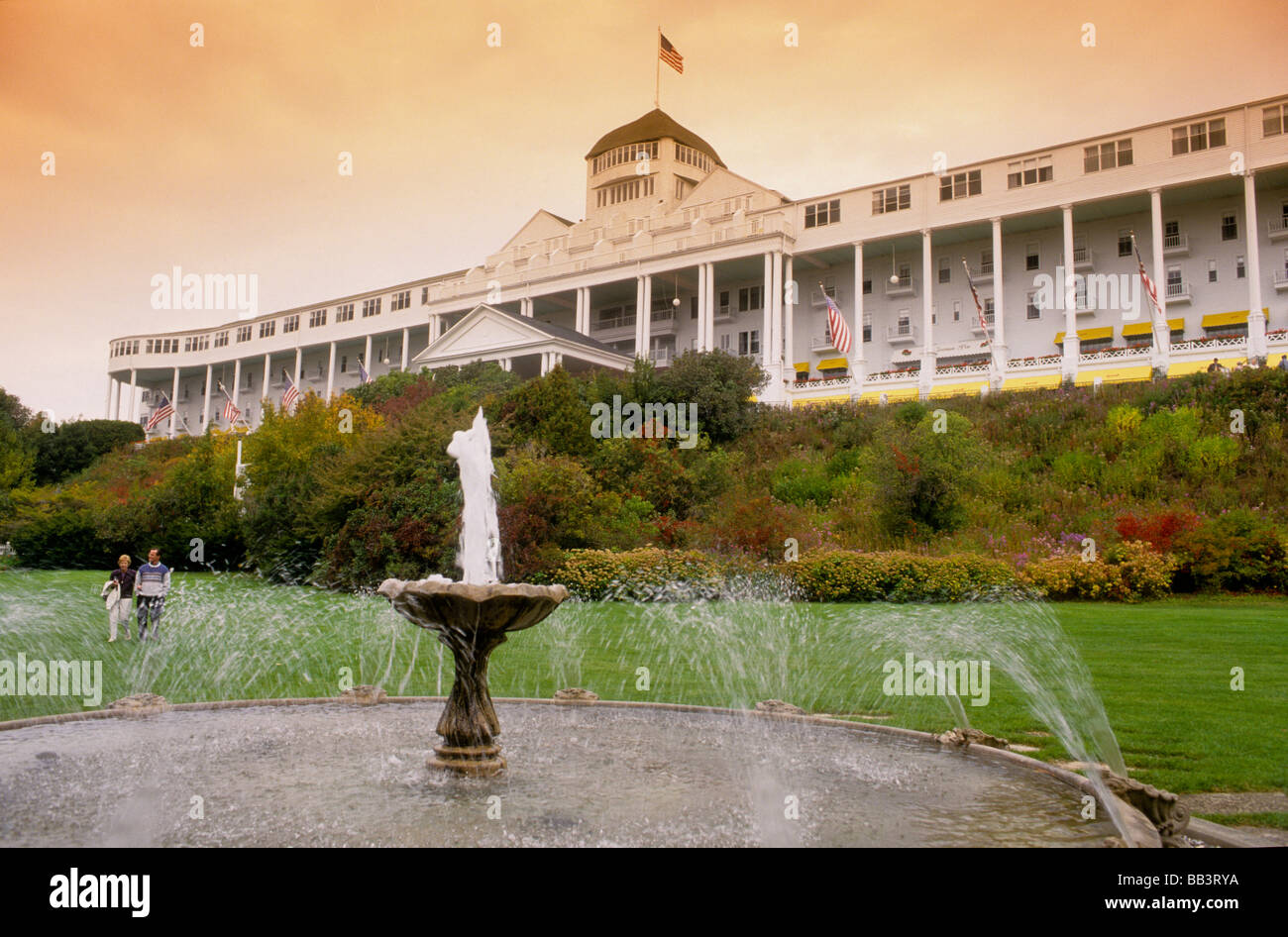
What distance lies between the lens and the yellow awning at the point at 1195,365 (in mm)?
34000

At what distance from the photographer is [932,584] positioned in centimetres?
2070

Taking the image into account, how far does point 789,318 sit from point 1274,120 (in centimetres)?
2322

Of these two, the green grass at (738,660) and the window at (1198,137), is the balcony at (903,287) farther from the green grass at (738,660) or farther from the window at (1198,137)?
the green grass at (738,660)

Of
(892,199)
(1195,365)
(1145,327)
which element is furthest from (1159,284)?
(892,199)

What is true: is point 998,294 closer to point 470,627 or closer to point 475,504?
point 475,504

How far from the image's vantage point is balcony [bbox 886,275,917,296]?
5181cm

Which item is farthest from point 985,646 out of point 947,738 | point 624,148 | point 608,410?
point 624,148

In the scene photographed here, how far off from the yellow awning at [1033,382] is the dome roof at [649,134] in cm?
3442

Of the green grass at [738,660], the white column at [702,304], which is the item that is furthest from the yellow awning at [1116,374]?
the white column at [702,304]

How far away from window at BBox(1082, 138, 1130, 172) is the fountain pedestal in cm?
4500

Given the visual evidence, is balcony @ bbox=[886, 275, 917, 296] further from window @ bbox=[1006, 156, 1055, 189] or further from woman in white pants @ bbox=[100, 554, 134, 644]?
woman in white pants @ bbox=[100, 554, 134, 644]

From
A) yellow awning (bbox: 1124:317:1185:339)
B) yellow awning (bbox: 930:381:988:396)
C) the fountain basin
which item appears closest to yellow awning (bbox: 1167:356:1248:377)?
yellow awning (bbox: 930:381:988:396)

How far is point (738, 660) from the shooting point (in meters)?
16.0

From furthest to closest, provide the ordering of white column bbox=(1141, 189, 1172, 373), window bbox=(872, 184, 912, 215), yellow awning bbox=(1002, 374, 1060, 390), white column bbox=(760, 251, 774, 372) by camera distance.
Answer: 1. window bbox=(872, 184, 912, 215)
2. white column bbox=(760, 251, 774, 372)
3. yellow awning bbox=(1002, 374, 1060, 390)
4. white column bbox=(1141, 189, 1172, 373)
